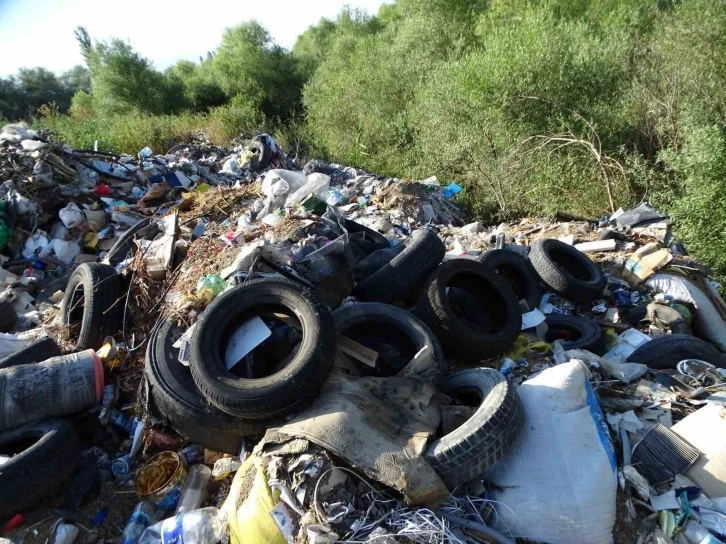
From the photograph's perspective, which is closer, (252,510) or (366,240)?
(252,510)

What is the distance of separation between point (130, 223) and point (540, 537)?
21.5 ft

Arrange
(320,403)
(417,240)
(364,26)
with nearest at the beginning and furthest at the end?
(320,403), (417,240), (364,26)

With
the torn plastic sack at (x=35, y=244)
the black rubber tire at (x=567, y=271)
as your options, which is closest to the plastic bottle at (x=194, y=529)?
the black rubber tire at (x=567, y=271)

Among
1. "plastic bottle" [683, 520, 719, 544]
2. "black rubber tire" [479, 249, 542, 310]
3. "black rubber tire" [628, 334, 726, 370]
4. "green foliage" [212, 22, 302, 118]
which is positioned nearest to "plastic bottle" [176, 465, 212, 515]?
"plastic bottle" [683, 520, 719, 544]

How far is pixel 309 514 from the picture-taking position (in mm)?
2135

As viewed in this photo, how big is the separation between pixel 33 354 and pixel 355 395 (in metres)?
2.57

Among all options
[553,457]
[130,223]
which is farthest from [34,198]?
[553,457]

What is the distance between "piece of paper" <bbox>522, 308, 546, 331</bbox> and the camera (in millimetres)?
4211

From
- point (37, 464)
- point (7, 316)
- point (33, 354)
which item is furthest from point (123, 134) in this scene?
point (37, 464)

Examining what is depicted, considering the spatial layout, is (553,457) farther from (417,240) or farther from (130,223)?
(130,223)

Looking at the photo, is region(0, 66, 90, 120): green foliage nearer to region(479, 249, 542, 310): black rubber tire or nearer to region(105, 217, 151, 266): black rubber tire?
region(105, 217, 151, 266): black rubber tire

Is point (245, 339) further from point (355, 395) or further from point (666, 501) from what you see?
point (666, 501)

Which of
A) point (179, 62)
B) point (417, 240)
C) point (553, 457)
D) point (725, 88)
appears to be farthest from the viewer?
point (179, 62)

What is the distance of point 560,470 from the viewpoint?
230 centimetres
